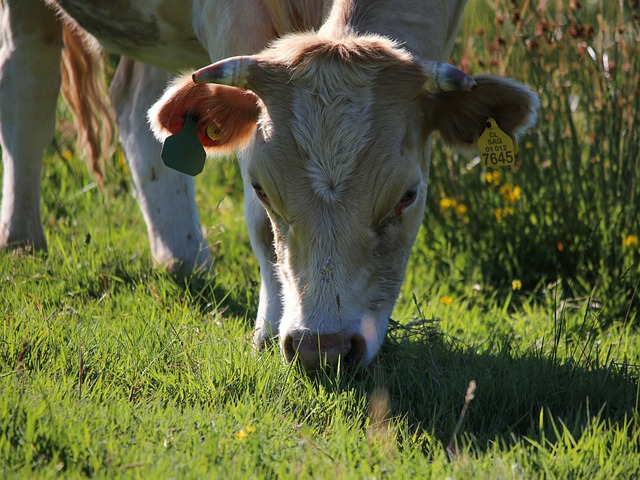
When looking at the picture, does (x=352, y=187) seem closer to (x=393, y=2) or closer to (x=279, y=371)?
(x=279, y=371)

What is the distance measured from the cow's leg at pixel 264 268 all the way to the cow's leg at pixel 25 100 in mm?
1677

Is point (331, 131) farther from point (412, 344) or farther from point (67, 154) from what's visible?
point (67, 154)

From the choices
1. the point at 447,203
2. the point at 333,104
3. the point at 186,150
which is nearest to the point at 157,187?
the point at 186,150

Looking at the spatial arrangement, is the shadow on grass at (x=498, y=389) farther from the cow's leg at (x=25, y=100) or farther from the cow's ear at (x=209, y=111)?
the cow's leg at (x=25, y=100)

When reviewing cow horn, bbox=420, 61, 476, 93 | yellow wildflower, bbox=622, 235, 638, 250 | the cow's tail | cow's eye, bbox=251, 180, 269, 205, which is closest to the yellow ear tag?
cow horn, bbox=420, 61, 476, 93

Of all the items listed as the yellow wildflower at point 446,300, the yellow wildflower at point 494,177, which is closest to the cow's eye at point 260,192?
the yellow wildflower at point 446,300

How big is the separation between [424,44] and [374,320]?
140cm

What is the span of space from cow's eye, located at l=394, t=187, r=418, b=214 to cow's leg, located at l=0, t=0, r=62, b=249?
2.59m

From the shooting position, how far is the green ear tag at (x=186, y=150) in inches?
158

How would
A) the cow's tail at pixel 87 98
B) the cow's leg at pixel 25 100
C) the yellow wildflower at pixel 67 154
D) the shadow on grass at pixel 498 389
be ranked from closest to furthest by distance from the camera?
the shadow on grass at pixel 498 389 → the cow's leg at pixel 25 100 → the cow's tail at pixel 87 98 → the yellow wildflower at pixel 67 154

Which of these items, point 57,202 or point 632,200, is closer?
point 632,200

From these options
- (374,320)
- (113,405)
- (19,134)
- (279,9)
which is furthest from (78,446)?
(19,134)

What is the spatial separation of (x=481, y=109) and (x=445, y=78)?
34 centimetres

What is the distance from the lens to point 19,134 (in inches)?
213
